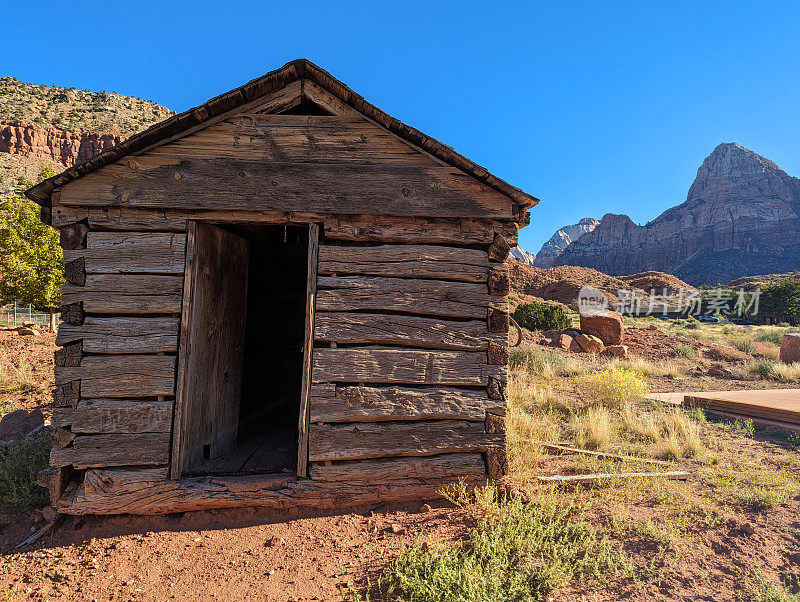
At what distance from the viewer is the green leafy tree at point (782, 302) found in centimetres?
3095

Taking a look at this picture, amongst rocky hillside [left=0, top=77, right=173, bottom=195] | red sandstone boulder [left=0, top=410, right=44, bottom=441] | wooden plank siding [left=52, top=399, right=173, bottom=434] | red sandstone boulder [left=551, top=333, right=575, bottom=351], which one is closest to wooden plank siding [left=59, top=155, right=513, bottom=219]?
wooden plank siding [left=52, top=399, right=173, bottom=434]

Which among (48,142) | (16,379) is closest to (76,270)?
(16,379)

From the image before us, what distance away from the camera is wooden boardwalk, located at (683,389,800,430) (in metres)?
6.56

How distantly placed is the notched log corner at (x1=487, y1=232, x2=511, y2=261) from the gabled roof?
411 millimetres

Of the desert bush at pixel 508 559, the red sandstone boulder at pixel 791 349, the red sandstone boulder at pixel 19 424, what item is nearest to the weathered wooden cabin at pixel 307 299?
the desert bush at pixel 508 559

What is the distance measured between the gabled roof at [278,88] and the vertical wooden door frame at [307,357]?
1.30m

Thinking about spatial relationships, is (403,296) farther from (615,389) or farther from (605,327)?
(605,327)

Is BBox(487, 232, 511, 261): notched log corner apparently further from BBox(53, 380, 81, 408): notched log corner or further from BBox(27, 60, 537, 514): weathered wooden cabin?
BBox(53, 380, 81, 408): notched log corner

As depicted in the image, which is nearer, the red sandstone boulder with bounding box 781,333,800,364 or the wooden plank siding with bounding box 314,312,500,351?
the wooden plank siding with bounding box 314,312,500,351

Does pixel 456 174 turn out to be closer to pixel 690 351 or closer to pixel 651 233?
pixel 690 351

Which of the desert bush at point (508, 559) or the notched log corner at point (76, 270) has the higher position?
the notched log corner at point (76, 270)

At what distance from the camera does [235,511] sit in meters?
3.65

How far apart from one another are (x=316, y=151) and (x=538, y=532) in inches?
161

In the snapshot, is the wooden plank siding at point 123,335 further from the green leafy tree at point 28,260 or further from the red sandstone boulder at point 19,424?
the green leafy tree at point 28,260
